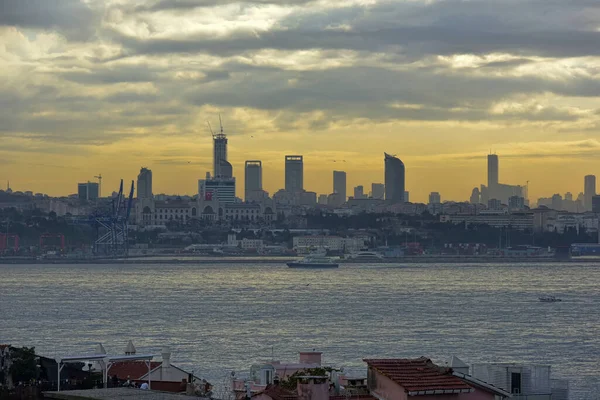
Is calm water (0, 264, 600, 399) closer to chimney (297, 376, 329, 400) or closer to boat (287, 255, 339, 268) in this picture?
chimney (297, 376, 329, 400)

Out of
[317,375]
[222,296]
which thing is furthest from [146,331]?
[317,375]

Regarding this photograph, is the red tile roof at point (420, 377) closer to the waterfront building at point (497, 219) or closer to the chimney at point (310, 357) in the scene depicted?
the chimney at point (310, 357)

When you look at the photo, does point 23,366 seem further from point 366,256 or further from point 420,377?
point 366,256

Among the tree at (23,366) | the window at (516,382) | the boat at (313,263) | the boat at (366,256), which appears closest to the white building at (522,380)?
the window at (516,382)

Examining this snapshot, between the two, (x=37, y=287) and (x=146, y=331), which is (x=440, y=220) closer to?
(x=37, y=287)

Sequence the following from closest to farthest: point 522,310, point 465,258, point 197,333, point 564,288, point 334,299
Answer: point 197,333, point 522,310, point 334,299, point 564,288, point 465,258
